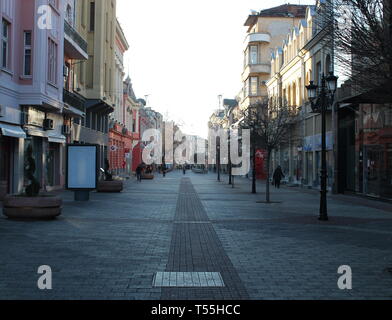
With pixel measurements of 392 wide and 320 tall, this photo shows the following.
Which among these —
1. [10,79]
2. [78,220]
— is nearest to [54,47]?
[10,79]

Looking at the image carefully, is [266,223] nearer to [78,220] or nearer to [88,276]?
[78,220]

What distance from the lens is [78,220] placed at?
14.5 m

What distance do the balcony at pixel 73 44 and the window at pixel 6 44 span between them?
20.8 feet

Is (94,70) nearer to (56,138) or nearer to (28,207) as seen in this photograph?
(56,138)

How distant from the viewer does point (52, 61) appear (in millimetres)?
24875

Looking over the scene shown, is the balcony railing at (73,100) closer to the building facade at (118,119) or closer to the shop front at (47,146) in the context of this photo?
the shop front at (47,146)

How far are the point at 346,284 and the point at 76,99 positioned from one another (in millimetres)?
25618

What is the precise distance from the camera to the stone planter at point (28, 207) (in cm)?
1381

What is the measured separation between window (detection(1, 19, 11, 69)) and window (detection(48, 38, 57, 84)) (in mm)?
3144

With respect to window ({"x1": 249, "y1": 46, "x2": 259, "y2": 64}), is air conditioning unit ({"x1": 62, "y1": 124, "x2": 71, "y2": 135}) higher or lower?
lower

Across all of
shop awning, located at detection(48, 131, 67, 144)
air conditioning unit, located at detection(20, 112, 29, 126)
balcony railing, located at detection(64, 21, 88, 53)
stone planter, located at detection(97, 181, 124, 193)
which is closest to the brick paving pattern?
air conditioning unit, located at detection(20, 112, 29, 126)

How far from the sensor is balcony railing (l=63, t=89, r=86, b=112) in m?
28.3

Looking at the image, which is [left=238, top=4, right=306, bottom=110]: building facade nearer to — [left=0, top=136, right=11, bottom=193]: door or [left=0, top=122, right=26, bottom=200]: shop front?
[left=0, top=122, right=26, bottom=200]: shop front

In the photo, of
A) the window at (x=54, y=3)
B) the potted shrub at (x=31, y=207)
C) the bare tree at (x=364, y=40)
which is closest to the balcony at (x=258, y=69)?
the window at (x=54, y=3)
